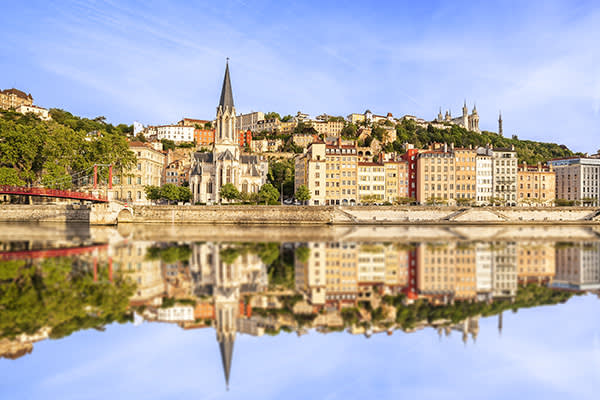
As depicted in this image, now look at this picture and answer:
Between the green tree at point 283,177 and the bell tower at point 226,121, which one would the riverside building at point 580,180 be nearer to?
the green tree at point 283,177

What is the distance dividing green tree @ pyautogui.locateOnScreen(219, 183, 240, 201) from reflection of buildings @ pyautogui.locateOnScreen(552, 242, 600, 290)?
51.6 m

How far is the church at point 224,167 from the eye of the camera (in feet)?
276

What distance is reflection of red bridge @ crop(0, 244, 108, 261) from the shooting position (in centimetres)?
2358

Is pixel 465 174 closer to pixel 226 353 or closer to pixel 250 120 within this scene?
pixel 226 353

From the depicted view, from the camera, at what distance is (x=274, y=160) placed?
397 ft

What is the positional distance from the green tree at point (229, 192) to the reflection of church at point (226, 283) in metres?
49.7

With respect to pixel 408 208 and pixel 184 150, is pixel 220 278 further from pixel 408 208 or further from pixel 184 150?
pixel 184 150

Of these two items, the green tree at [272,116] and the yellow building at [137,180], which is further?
the green tree at [272,116]

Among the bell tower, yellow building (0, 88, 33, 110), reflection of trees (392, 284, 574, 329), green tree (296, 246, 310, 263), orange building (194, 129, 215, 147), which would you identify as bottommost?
reflection of trees (392, 284, 574, 329)

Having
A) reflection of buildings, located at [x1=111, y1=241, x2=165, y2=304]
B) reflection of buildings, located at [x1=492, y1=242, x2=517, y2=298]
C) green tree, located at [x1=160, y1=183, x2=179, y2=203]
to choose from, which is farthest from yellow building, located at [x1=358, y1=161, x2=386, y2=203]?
reflection of buildings, located at [x1=111, y1=241, x2=165, y2=304]

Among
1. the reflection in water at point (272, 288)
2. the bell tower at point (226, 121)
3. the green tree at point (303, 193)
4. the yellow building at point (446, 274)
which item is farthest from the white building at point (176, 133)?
the yellow building at point (446, 274)

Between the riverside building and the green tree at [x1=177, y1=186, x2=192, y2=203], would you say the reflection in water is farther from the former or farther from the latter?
Answer: the riverside building

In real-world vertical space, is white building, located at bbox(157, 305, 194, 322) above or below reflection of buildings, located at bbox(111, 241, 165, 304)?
below

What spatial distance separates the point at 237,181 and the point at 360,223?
30589mm
